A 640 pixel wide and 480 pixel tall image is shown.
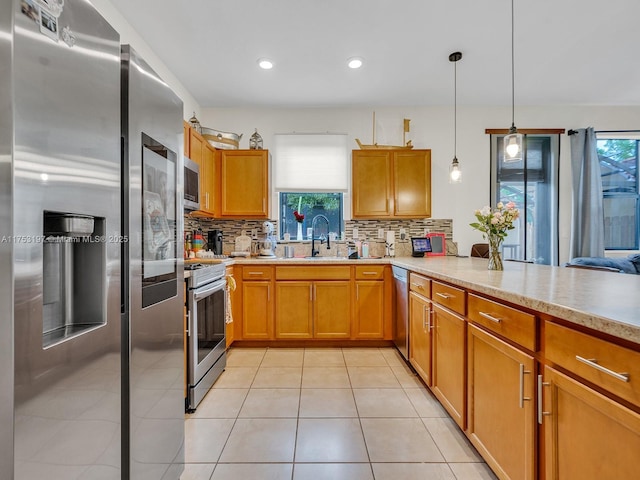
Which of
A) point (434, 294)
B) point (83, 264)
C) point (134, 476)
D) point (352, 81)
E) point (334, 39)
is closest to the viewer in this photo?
point (83, 264)

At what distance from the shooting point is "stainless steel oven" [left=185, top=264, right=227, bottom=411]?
2.15m

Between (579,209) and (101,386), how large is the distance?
4957 mm

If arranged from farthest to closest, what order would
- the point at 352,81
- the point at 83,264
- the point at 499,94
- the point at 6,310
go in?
1. the point at 499,94
2. the point at 352,81
3. the point at 83,264
4. the point at 6,310

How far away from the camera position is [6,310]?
629 mm

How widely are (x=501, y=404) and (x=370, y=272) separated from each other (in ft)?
6.86

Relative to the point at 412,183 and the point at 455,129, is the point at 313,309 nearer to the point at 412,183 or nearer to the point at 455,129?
the point at 412,183

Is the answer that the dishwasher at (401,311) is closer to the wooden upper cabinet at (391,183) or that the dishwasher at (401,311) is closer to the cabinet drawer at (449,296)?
the cabinet drawer at (449,296)

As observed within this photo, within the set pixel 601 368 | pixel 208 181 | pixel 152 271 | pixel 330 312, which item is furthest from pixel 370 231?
pixel 601 368

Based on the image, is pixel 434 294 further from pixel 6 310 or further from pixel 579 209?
pixel 579 209

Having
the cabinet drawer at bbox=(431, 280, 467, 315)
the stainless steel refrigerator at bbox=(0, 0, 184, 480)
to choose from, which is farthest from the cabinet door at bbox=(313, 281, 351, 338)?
the stainless steel refrigerator at bbox=(0, 0, 184, 480)

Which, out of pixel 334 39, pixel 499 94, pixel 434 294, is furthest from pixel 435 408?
pixel 499 94

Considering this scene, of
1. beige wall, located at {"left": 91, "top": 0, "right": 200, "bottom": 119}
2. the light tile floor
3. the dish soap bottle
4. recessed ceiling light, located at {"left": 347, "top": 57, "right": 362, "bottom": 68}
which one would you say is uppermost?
recessed ceiling light, located at {"left": 347, "top": 57, "right": 362, "bottom": 68}

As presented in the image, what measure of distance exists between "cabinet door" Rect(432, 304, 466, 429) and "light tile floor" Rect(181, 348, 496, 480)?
0.58 feet

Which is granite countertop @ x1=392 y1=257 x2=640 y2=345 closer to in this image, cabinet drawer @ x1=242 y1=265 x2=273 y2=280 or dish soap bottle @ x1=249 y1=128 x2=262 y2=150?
cabinet drawer @ x1=242 y1=265 x2=273 y2=280
